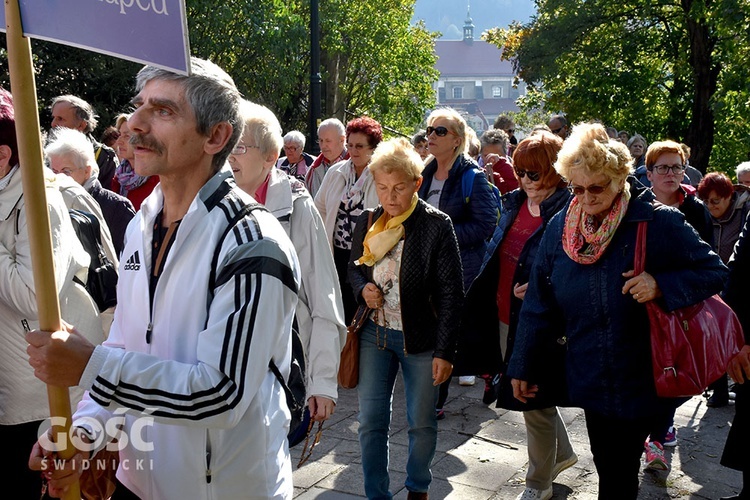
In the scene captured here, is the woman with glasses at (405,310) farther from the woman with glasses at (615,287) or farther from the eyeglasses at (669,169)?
the eyeglasses at (669,169)

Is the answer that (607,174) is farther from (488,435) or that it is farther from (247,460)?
(488,435)

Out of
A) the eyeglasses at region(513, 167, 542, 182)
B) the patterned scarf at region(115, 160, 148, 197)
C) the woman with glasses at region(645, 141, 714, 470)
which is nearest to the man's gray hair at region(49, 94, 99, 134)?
the patterned scarf at region(115, 160, 148, 197)

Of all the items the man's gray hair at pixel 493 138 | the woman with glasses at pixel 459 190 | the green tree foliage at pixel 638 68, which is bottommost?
the woman with glasses at pixel 459 190

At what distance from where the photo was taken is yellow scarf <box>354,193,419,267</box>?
466 cm

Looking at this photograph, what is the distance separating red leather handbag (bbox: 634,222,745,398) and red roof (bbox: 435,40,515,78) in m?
177

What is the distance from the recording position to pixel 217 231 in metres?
2.28

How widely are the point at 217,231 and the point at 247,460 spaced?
596 mm

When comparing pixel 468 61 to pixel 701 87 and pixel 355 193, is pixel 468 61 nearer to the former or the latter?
pixel 701 87

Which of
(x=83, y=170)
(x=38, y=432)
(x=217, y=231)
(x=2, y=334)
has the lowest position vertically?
(x=38, y=432)

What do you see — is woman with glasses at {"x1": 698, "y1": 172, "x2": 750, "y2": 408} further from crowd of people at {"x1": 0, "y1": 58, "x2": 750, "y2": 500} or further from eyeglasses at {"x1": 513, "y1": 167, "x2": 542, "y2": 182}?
eyeglasses at {"x1": 513, "y1": 167, "x2": 542, "y2": 182}

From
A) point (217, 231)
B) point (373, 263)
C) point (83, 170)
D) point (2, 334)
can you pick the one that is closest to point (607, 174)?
point (373, 263)

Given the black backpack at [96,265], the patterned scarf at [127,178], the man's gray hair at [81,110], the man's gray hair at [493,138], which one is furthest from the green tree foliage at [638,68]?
the black backpack at [96,265]

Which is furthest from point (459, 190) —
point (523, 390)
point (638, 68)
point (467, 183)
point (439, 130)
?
point (638, 68)

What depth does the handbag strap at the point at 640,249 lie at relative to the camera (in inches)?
151
